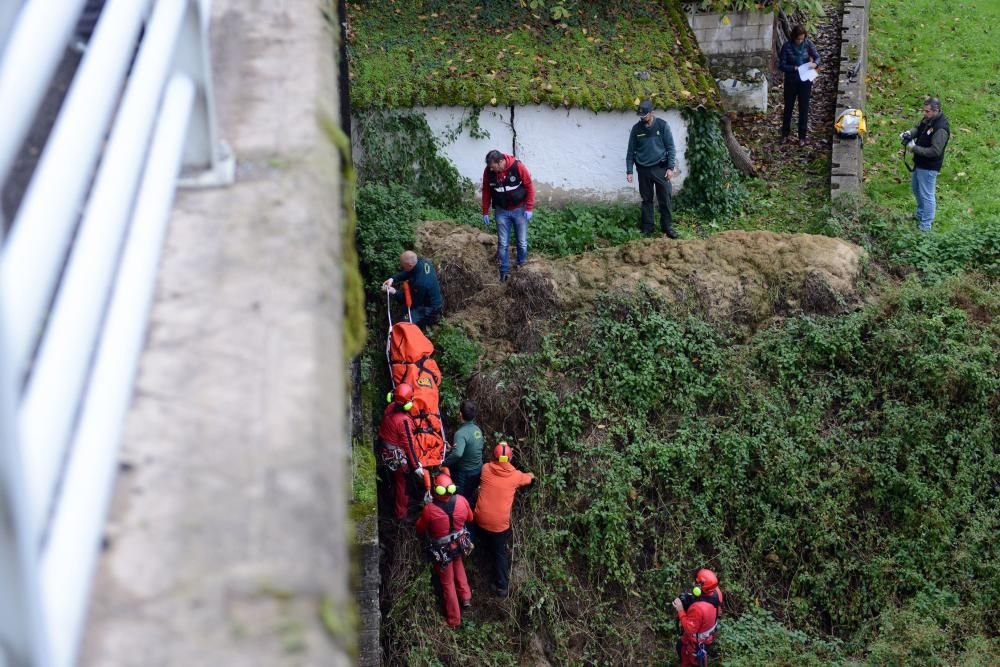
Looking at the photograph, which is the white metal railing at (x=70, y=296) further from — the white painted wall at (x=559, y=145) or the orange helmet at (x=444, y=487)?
the white painted wall at (x=559, y=145)

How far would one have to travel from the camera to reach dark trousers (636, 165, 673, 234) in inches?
515

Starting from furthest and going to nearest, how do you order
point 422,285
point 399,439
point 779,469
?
point 422,285, point 779,469, point 399,439

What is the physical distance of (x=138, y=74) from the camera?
2.12m

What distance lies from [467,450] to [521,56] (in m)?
6.02

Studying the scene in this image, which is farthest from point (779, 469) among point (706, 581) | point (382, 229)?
point (382, 229)

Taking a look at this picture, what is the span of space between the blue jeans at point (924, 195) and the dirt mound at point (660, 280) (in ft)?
4.80

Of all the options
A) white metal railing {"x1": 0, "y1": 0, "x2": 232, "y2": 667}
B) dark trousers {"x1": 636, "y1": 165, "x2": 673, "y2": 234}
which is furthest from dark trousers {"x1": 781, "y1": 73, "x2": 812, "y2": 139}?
white metal railing {"x1": 0, "y1": 0, "x2": 232, "y2": 667}

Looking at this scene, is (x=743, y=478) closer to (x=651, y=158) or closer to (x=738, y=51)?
(x=651, y=158)

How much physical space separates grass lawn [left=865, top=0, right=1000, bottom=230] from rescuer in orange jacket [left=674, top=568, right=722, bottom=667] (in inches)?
249

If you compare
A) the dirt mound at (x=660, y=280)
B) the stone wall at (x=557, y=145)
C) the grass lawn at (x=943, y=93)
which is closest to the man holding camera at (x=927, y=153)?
the grass lawn at (x=943, y=93)

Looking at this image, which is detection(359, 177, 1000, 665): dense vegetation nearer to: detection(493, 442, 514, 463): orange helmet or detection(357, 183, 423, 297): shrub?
detection(357, 183, 423, 297): shrub

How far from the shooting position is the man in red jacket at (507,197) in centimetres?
1164

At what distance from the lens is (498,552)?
10.7 metres

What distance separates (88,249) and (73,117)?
0.71 ft
